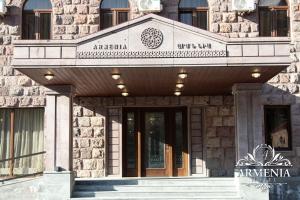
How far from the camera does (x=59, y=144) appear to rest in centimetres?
1186

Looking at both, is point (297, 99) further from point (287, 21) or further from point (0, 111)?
point (0, 111)

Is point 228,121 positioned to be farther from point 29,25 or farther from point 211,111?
point 29,25

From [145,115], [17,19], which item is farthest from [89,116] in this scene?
[17,19]

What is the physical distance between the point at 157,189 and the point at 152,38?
4.18 m

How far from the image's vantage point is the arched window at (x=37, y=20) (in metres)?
14.9

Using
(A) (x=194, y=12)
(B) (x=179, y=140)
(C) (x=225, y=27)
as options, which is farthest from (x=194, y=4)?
(B) (x=179, y=140)

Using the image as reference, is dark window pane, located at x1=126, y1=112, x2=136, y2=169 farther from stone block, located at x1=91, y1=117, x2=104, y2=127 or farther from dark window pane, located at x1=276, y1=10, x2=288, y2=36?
dark window pane, located at x1=276, y1=10, x2=288, y2=36

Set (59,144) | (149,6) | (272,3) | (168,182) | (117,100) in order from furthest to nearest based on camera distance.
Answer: (272,3) → (117,100) → (149,6) → (168,182) → (59,144)

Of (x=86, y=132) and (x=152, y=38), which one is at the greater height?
(x=152, y=38)

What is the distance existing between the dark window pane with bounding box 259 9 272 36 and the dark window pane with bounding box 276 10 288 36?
273 mm

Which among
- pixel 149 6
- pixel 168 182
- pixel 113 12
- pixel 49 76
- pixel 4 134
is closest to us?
pixel 49 76

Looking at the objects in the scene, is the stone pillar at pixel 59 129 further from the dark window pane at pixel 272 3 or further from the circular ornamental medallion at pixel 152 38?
the dark window pane at pixel 272 3

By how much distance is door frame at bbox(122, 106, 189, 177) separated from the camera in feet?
48.9

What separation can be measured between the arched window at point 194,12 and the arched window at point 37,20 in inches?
173
